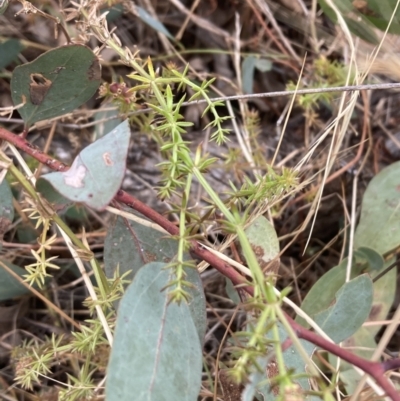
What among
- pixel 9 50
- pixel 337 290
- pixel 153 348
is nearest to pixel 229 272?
pixel 153 348

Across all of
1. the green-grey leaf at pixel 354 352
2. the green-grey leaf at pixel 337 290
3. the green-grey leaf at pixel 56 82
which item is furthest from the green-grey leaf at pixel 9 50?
the green-grey leaf at pixel 354 352

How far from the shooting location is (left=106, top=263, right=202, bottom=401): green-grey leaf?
1.73 ft

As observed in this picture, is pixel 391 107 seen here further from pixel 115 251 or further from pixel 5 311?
pixel 5 311

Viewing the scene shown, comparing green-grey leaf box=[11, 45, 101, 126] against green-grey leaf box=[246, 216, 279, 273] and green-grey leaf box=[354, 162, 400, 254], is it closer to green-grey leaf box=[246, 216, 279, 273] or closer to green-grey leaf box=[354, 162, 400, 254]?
green-grey leaf box=[246, 216, 279, 273]

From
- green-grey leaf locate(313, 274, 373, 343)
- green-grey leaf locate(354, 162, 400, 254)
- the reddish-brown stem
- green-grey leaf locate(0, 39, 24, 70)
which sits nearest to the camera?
the reddish-brown stem

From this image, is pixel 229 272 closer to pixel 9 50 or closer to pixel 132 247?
pixel 132 247

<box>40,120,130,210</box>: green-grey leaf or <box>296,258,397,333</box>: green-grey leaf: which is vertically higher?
<box>40,120,130,210</box>: green-grey leaf

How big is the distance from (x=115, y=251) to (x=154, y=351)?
23cm

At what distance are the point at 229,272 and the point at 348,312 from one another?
234 millimetres

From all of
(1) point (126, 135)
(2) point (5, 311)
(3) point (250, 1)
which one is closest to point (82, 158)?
(1) point (126, 135)

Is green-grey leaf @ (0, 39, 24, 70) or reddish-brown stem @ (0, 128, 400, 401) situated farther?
green-grey leaf @ (0, 39, 24, 70)

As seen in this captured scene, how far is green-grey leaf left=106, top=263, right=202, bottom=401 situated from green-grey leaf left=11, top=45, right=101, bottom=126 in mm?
338

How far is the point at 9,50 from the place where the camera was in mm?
1142

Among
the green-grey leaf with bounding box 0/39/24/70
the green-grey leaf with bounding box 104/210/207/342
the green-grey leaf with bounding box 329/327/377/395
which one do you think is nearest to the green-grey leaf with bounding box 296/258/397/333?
the green-grey leaf with bounding box 329/327/377/395
